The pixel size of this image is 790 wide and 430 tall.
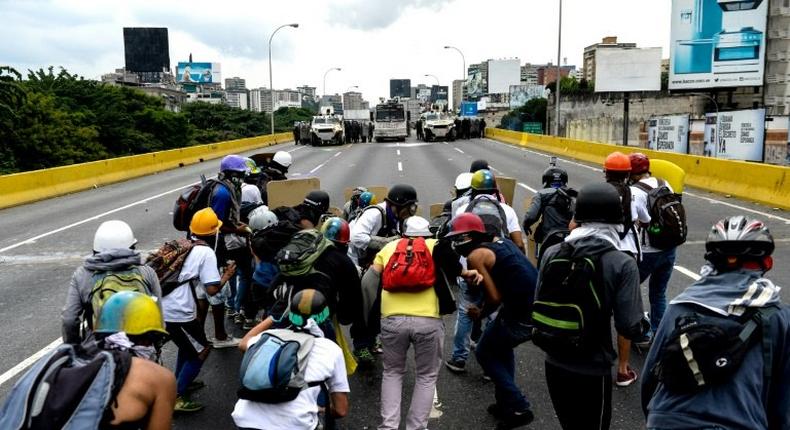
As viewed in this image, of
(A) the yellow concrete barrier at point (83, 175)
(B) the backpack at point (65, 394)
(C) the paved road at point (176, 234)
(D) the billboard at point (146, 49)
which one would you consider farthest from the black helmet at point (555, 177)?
(D) the billboard at point (146, 49)

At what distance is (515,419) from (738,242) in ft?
7.83

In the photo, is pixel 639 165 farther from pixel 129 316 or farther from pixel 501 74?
pixel 501 74

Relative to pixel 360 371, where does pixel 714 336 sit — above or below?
above

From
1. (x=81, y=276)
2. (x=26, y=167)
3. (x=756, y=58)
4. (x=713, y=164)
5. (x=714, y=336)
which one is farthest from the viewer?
(x=756, y=58)

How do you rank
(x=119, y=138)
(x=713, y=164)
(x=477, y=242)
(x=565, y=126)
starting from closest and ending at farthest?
1. (x=477, y=242)
2. (x=713, y=164)
3. (x=119, y=138)
4. (x=565, y=126)

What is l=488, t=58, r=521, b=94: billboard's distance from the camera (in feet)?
370

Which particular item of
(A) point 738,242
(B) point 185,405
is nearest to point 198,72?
(B) point 185,405

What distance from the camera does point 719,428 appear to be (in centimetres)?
240

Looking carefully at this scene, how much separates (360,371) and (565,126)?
70.8 meters

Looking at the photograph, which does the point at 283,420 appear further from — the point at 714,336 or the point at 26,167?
the point at 26,167

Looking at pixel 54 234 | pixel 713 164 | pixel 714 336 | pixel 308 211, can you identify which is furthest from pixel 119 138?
pixel 714 336

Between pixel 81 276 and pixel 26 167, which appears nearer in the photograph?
pixel 81 276

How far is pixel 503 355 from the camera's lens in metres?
4.39

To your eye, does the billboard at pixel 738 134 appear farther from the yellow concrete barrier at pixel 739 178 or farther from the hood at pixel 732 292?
the hood at pixel 732 292
